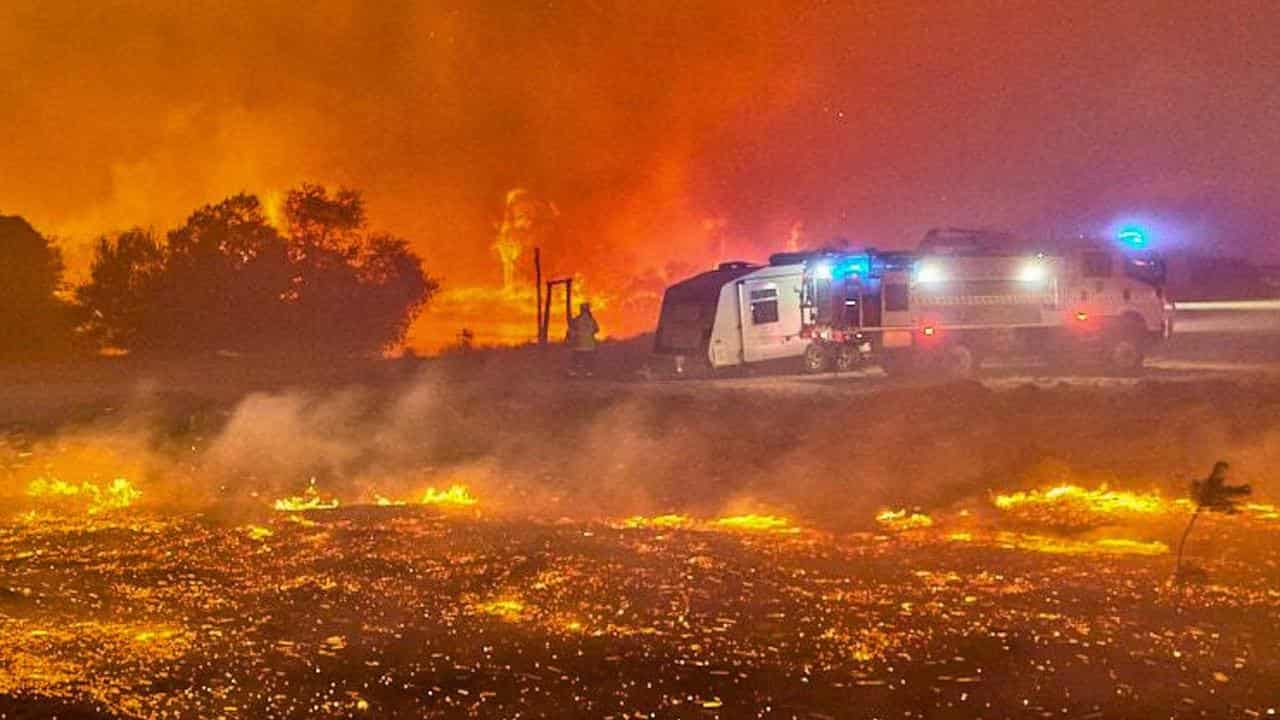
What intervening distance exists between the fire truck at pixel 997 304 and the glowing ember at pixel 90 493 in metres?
13.0

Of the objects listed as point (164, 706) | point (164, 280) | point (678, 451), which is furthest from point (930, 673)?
point (164, 280)

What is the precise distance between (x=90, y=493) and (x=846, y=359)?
14130mm

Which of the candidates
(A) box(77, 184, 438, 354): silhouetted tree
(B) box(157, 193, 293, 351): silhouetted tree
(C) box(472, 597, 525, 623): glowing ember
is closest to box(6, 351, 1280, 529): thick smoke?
(C) box(472, 597, 525, 623): glowing ember

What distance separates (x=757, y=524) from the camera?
43.5 feet

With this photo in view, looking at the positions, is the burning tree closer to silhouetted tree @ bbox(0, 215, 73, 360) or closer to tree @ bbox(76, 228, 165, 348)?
tree @ bbox(76, 228, 165, 348)

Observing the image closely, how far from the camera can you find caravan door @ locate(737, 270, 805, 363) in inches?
1064

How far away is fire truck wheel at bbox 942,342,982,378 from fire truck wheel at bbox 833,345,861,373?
170cm

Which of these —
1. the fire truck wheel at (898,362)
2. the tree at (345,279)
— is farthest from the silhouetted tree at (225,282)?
the fire truck wheel at (898,362)

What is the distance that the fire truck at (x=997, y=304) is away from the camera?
933 inches

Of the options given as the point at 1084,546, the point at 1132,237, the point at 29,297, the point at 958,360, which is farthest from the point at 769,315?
the point at 29,297

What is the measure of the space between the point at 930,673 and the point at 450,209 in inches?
2381

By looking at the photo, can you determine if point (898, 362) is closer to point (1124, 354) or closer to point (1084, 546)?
point (1124, 354)

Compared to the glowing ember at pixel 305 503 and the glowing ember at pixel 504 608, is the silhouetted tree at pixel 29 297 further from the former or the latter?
the glowing ember at pixel 504 608

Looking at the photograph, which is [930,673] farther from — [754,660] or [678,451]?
[678,451]
